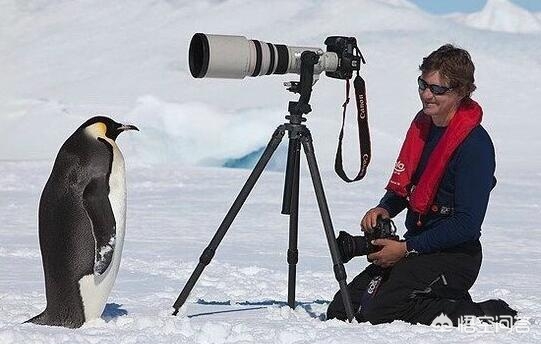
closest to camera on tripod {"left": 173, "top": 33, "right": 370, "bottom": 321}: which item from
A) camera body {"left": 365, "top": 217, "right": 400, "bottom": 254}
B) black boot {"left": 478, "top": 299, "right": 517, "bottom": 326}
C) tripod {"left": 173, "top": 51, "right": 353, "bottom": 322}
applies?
tripod {"left": 173, "top": 51, "right": 353, "bottom": 322}

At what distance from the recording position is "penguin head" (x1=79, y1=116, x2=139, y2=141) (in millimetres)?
3467

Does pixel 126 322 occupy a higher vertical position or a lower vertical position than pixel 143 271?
higher

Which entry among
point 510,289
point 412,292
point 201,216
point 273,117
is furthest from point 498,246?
point 273,117

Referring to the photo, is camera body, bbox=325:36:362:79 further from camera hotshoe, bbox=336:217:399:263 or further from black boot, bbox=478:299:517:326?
black boot, bbox=478:299:517:326

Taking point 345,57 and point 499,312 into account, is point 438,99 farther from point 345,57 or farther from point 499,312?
point 499,312

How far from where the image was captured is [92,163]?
3418 millimetres

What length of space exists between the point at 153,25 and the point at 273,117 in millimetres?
8835

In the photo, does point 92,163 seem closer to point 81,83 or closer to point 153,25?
point 81,83

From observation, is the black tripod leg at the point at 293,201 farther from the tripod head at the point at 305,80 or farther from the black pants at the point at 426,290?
the black pants at the point at 426,290

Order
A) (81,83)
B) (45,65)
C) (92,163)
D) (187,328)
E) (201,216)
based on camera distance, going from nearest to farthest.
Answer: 1. (187,328)
2. (92,163)
3. (201,216)
4. (81,83)
5. (45,65)

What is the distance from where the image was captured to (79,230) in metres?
3.38

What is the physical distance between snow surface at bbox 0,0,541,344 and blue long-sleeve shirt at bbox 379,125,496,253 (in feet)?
1.02

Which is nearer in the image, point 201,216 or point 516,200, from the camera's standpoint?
point 201,216

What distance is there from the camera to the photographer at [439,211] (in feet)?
10.9
